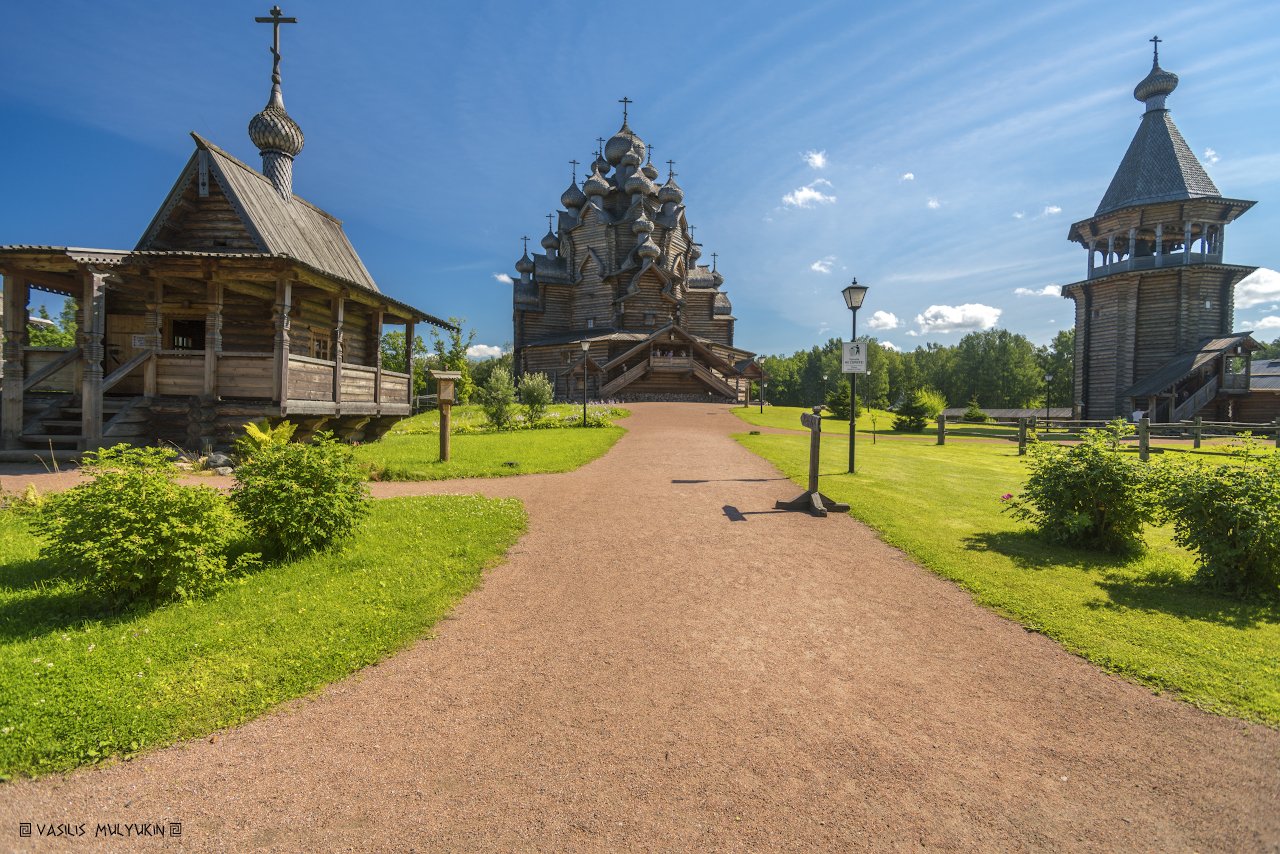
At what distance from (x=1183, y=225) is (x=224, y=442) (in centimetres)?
4996

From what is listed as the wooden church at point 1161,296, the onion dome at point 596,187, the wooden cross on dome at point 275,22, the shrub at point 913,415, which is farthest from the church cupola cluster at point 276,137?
the wooden church at point 1161,296

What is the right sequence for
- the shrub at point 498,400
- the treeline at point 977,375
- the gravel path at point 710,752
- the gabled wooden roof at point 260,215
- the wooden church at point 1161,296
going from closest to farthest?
1. the gravel path at point 710,752
2. the gabled wooden roof at point 260,215
3. the shrub at point 498,400
4. the wooden church at point 1161,296
5. the treeline at point 977,375

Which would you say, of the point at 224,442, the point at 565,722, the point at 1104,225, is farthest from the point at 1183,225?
the point at 224,442

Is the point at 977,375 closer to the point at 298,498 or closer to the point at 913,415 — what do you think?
the point at 913,415

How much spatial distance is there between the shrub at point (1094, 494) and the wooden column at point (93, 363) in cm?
1860

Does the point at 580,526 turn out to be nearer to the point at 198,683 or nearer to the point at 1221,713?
the point at 198,683

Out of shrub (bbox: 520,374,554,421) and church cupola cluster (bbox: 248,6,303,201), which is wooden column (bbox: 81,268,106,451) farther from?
shrub (bbox: 520,374,554,421)

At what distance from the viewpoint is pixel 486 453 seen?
15203mm

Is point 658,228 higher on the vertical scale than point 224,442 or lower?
higher

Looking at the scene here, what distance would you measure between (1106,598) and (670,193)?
46861 mm

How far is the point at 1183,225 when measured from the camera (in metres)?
32.9

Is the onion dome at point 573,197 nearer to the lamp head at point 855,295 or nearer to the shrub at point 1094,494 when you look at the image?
the lamp head at point 855,295

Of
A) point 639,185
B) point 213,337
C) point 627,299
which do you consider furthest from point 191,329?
point 639,185

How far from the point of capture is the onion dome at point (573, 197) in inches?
1871
